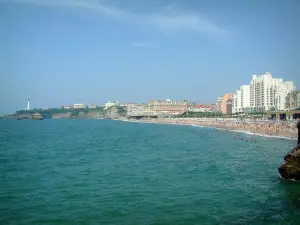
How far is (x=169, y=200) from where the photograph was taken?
614 inches

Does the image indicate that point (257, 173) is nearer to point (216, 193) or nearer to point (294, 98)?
point (216, 193)

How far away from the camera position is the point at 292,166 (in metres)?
19.2

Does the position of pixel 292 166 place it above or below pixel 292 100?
below

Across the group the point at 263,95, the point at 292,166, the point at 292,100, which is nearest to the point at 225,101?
the point at 263,95

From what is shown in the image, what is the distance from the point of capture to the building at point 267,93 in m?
125

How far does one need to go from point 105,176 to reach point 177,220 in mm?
9430

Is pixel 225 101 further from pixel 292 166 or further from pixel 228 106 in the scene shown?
pixel 292 166

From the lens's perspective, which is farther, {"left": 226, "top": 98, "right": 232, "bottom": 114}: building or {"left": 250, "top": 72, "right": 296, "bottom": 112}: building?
{"left": 226, "top": 98, "right": 232, "bottom": 114}: building

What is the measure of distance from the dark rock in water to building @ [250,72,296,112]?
111 meters

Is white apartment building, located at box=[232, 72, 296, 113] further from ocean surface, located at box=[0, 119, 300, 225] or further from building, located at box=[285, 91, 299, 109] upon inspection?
ocean surface, located at box=[0, 119, 300, 225]

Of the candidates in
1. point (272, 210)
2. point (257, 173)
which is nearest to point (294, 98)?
point (257, 173)

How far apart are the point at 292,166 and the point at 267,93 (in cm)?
11791

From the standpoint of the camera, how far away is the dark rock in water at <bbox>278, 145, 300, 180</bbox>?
18.8m

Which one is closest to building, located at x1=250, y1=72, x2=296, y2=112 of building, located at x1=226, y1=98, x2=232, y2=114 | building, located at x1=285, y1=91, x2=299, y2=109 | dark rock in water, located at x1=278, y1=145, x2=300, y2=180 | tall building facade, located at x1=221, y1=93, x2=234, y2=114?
building, located at x1=285, y1=91, x2=299, y2=109
